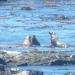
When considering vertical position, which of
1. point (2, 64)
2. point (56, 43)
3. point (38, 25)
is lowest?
point (2, 64)

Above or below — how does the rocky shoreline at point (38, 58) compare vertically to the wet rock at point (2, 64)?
above

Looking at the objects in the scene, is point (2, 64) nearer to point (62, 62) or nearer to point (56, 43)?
point (62, 62)

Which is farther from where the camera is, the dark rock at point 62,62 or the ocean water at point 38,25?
the ocean water at point 38,25

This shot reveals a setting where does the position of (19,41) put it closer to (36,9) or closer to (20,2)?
(36,9)

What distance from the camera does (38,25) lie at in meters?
8.40

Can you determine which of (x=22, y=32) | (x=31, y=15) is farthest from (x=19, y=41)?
(x=31, y=15)

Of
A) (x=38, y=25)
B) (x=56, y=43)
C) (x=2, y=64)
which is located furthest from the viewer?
(x=38, y=25)

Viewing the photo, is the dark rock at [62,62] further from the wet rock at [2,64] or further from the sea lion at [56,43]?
the wet rock at [2,64]

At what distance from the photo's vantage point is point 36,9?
32.3 ft

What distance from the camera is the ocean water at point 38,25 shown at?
747 centimetres

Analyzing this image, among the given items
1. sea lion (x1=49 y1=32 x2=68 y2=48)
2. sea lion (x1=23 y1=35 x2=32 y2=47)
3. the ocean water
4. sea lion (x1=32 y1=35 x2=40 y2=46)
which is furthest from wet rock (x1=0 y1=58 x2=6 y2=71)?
sea lion (x1=49 y1=32 x2=68 y2=48)

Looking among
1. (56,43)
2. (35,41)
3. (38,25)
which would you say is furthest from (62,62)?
(38,25)

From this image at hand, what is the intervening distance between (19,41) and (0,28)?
0.87 m

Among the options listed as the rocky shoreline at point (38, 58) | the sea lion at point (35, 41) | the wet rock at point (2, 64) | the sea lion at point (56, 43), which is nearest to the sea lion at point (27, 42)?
the sea lion at point (35, 41)
